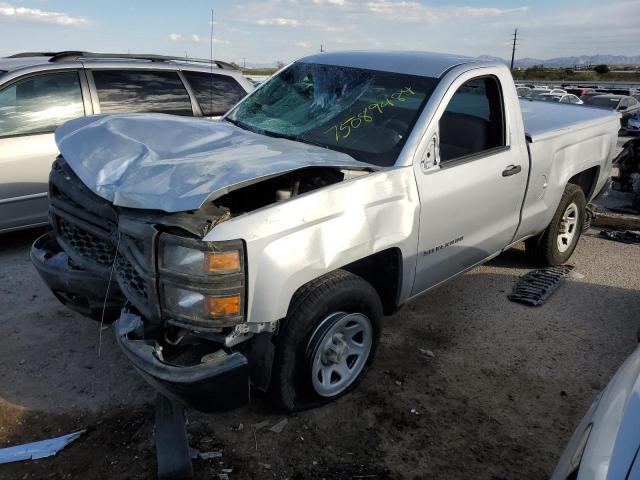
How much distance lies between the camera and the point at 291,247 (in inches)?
99.9

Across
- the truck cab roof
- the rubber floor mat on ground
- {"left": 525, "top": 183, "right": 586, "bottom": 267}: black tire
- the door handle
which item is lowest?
the rubber floor mat on ground

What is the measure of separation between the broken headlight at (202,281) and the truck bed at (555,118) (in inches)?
113

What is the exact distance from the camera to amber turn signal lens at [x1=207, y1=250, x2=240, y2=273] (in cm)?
234

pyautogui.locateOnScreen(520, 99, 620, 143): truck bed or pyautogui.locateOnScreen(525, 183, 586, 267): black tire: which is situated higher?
pyautogui.locateOnScreen(520, 99, 620, 143): truck bed

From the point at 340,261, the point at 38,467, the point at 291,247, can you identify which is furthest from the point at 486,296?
the point at 38,467

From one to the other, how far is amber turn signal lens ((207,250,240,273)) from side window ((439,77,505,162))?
6.89 feet

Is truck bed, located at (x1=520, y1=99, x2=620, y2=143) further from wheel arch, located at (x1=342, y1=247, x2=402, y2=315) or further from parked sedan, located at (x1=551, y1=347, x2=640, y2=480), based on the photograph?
parked sedan, located at (x1=551, y1=347, x2=640, y2=480)

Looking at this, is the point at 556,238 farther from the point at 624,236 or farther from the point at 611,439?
the point at 611,439

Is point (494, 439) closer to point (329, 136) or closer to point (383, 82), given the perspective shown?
point (329, 136)

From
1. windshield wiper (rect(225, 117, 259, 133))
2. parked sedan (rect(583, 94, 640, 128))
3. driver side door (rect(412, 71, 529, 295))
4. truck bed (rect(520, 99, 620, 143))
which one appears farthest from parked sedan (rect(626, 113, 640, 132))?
windshield wiper (rect(225, 117, 259, 133))

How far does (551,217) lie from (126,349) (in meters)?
3.78

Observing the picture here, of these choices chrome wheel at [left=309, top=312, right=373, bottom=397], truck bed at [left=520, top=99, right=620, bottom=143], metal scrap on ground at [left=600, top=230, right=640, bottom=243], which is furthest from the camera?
metal scrap on ground at [left=600, top=230, right=640, bottom=243]

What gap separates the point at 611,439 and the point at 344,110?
8.48ft

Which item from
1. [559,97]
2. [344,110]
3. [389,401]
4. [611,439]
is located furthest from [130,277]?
[559,97]
